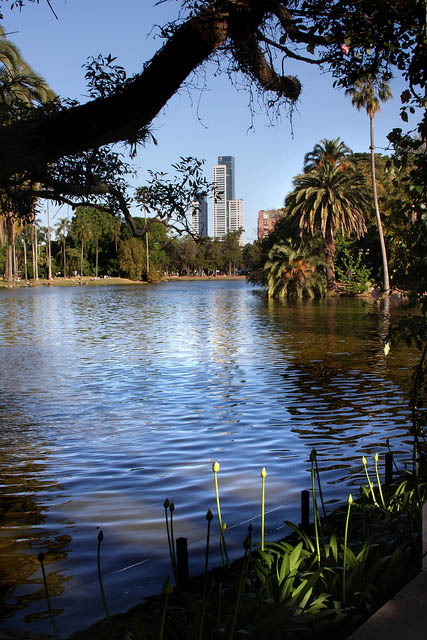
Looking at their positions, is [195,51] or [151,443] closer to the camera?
[195,51]

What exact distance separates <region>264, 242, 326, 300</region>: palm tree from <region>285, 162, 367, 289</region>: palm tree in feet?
11.2

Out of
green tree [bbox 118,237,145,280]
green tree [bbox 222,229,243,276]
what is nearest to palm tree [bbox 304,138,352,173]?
green tree [bbox 118,237,145,280]

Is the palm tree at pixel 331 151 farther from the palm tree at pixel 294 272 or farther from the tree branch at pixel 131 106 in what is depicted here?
the tree branch at pixel 131 106

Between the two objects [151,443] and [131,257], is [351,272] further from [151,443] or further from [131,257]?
[131,257]

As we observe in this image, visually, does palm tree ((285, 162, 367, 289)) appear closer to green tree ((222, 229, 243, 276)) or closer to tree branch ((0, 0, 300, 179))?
tree branch ((0, 0, 300, 179))

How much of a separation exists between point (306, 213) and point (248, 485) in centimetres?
4777

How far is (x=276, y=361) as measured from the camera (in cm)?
1669

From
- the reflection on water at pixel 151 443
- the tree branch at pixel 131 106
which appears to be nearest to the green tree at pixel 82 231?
the reflection on water at pixel 151 443

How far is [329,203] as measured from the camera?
51.8 m

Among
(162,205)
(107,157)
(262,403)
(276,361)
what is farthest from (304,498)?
(276,361)

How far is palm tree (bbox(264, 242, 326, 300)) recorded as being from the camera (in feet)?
164

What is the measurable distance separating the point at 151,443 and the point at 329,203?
45620 mm

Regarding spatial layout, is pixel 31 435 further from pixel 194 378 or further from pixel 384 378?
pixel 384 378

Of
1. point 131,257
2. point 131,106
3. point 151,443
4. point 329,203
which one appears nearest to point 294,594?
point 131,106
